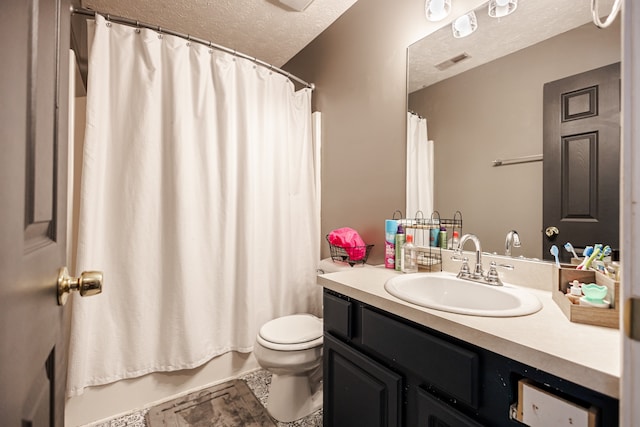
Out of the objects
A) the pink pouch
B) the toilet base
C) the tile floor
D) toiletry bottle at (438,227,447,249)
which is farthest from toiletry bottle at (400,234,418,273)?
the tile floor

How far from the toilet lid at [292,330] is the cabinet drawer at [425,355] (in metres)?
0.53

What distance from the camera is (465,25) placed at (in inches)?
52.5

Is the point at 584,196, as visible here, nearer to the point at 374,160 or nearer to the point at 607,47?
the point at 607,47

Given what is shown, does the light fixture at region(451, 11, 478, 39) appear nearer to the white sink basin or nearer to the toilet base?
the white sink basin

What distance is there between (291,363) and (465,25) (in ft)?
5.78

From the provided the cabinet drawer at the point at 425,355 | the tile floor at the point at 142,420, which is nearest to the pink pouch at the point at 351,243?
the cabinet drawer at the point at 425,355

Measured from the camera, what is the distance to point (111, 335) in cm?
152

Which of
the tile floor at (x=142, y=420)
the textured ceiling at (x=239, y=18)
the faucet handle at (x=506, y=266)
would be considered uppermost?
the textured ceiling at (x=239, y=18)

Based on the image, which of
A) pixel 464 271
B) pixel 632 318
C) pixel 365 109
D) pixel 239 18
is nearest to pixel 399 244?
pixel 464 271

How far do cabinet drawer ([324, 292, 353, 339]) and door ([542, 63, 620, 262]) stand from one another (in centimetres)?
76

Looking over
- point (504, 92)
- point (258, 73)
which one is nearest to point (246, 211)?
point (258, 73)

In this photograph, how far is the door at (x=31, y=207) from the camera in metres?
0.31

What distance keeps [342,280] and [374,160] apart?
2.82 feet

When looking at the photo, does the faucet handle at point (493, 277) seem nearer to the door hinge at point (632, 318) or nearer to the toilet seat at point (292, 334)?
the door hinge at point (632, 318)
